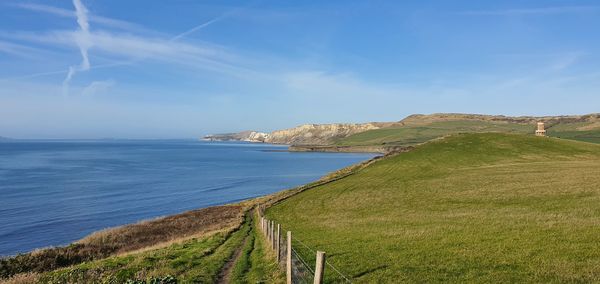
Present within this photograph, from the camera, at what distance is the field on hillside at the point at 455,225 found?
52.3 ft

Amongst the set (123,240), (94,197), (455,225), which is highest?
(455,225)

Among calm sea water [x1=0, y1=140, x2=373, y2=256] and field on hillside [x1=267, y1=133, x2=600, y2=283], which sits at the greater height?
field on hillside [x1=267, y1=133, x2=600, y2=283]

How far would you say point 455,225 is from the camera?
26.4 meters

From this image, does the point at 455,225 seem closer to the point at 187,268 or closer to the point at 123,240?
the point at 187,268

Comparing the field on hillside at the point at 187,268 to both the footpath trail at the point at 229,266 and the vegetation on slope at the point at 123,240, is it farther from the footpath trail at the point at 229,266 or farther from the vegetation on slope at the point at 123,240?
the vegetation on slope at the point at 123,240

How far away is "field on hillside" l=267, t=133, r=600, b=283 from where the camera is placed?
628 inches

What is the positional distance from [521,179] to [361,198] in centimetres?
1857

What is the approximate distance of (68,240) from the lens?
5309cm

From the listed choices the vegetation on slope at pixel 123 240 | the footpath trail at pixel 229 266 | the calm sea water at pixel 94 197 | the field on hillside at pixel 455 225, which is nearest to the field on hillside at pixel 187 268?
the footpath trail at pixel 229 266

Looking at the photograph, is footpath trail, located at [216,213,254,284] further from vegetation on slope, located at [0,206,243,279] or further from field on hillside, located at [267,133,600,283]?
vegetation on slope, located at [0,206,243,279]

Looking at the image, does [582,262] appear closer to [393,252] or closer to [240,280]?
[393,252]

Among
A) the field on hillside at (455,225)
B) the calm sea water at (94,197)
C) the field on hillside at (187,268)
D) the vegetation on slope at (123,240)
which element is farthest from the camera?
the calm sea water at (94,197)

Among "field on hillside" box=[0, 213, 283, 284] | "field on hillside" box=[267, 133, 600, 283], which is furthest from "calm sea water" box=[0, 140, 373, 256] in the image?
"field on hillside" box=[0, 213, 283, 284]

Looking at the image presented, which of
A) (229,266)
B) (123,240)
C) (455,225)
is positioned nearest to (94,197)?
(123,240)
